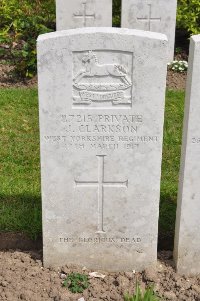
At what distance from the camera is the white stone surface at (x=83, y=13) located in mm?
8398

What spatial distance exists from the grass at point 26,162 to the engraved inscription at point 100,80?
56.8 inches

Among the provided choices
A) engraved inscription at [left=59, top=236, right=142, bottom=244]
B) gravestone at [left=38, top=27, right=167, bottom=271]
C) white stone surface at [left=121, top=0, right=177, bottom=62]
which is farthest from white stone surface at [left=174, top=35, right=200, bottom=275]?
white stone surface at [left=121, top=0, right=177, bottom=62]

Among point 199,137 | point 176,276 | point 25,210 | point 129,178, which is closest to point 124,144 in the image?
point 129,178

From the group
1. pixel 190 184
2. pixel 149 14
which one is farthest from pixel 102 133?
pixel 149 14

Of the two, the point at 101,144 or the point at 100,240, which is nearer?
the point at 101,144

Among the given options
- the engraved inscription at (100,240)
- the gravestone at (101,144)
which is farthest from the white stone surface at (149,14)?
the engraved inscription at (100,240)

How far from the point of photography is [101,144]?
3.92 metres

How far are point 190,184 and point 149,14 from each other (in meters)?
4.99

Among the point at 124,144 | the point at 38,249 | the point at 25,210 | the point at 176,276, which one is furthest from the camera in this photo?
the point at 25,210

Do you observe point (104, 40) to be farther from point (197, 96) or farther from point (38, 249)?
point (38, 249)

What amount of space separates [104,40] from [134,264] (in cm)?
171

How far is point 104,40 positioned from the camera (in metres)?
3.62

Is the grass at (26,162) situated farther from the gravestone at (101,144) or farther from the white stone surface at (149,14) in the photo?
the white stone surface at (149,14)

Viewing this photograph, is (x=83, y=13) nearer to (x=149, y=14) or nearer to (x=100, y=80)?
(x=149, y=14)
